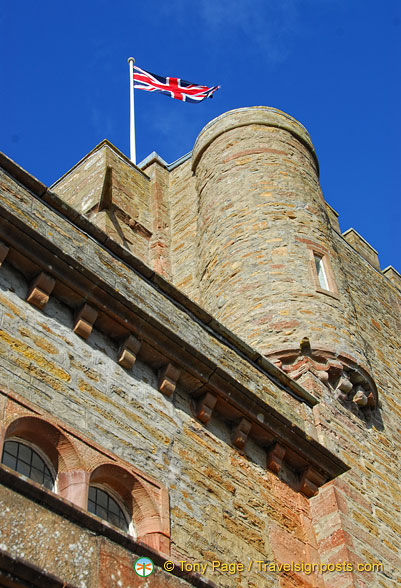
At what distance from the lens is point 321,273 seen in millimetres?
12922

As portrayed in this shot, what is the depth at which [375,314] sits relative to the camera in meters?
16.5

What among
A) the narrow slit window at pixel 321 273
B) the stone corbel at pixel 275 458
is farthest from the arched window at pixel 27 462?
the narrow slit window at pixel 321 273

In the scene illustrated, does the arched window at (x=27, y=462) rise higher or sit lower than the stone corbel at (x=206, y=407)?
lower

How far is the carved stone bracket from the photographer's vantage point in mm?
10859

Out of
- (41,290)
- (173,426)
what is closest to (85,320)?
(41,290)

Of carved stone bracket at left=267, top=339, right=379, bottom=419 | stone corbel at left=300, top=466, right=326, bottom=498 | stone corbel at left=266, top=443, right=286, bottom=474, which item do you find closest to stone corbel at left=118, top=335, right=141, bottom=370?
stone corbel at left=266, top=443, right=286, bottom=474

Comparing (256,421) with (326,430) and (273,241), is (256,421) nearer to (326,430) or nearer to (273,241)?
(326,430)

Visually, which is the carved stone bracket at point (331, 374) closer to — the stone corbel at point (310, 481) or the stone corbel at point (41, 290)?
the stone corbel at point (310, 481)

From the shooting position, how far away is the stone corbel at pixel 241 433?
24.4ft

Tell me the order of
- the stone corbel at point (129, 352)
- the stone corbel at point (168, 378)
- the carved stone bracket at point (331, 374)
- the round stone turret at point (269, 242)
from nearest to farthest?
the stone corbel at point (129, 352), the stone corbel at point (168, 378), the carved stone bracket at point (331, 374), the round stone turret at point (269, 242)

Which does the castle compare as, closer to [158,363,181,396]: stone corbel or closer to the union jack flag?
[158,363,181,396]: stone corbel

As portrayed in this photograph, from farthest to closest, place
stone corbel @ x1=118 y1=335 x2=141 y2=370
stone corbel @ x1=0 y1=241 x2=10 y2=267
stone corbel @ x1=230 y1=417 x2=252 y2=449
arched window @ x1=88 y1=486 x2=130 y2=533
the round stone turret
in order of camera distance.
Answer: the round stone turret < stone corbel @ x1=230 y1=417 x2=252 y2=449 < stone corbel @ x1=118 y1=335 x2=141 y2=370 < stone corbel @ x1=0 y1=241 x2=10 y2=267 < arched window @ x1=88 y1=486 x2=130 y2=533

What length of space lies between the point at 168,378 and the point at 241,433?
0.86m

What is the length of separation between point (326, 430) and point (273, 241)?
11.1 ft
